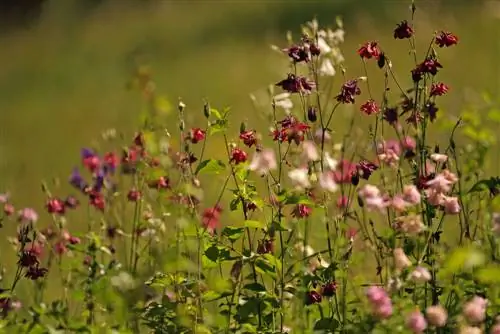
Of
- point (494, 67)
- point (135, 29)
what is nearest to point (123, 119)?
point (494, 67)

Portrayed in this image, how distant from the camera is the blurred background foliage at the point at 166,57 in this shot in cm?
782

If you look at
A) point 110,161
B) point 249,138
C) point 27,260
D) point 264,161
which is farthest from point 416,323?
point 110,161

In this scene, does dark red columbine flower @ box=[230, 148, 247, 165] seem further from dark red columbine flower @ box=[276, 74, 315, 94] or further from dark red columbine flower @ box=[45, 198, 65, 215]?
dark red columbine flower @ box=[45, 198, 65, 215]

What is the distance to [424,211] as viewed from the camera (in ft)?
Result: 8.02

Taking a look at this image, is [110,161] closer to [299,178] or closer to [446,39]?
[446,39]

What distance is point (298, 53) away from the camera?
2.50 meters

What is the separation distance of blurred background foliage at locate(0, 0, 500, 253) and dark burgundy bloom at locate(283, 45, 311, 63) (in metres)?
3.91

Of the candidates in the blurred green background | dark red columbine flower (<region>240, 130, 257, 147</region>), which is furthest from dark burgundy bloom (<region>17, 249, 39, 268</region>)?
the blurred green background

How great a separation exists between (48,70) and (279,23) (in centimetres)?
229

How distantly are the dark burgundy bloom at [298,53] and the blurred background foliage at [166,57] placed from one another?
3.91 meters

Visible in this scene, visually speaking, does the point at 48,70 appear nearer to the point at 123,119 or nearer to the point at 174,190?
the point at 123,119

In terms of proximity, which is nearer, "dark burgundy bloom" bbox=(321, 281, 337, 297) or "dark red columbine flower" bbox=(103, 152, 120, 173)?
"dark burgundy bloom" bbox=(321, 281, 337, 297)

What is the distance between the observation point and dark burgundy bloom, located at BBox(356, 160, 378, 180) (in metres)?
2.40

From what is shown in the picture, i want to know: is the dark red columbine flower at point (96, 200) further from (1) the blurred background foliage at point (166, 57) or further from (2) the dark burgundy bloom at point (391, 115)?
(1) the blurred background foliage at point (166, 57)
